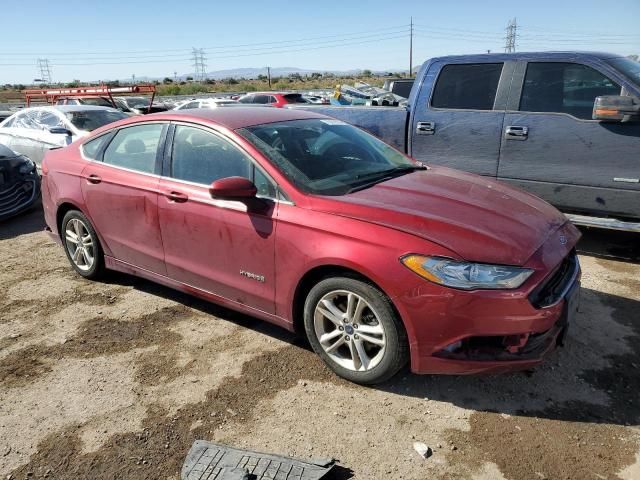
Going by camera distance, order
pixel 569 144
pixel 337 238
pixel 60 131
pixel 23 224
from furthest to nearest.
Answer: pixel 60 131, pixel 23 224, pixel 569 144, pixel 337 238

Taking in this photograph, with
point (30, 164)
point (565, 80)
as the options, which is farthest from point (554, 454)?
point (30, 164)

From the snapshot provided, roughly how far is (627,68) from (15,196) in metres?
7.75

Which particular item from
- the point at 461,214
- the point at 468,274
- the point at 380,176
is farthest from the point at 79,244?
the point at 468,274

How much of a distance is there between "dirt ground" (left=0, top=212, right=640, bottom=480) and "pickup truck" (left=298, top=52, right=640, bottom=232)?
1215mm

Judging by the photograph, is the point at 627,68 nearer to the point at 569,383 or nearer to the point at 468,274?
the point at 569,383

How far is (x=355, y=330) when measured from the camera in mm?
2951

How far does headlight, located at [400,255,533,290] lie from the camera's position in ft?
8.45

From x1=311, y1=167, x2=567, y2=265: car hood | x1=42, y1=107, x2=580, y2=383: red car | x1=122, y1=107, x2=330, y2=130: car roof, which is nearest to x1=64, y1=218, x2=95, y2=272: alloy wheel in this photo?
x1=42, y1=107, x2=580, y2=383: red car

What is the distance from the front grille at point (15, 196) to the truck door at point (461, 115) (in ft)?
18.2

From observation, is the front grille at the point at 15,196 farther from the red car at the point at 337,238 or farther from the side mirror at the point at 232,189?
the side mirror at the point at 232,189

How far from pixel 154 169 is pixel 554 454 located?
126 inches

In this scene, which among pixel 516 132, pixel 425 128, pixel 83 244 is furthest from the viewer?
pixel 425 128

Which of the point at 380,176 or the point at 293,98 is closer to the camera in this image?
the point at 380,176

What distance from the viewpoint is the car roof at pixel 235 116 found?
141 inches
